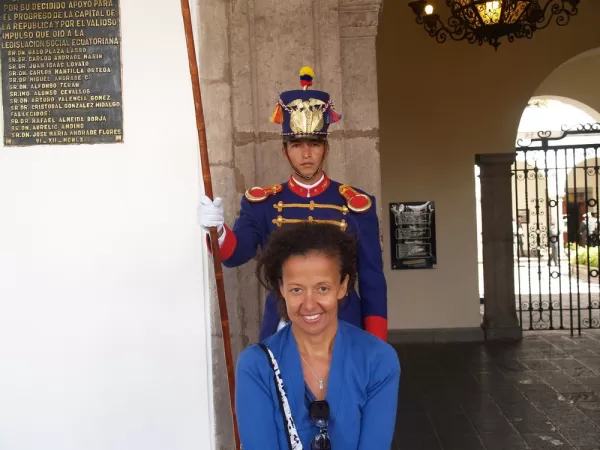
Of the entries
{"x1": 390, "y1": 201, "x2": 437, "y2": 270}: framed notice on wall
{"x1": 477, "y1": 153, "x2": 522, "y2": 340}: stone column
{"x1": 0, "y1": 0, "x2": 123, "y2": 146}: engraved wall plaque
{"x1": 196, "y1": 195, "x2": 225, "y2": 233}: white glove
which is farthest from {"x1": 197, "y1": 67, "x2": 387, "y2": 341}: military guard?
{"x1": 477, "y1": 153, "x2": 522, "y2": 340}: stone column

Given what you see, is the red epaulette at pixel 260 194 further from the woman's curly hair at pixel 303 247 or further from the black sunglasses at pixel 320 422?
the black sunglasses at pixel 320 422

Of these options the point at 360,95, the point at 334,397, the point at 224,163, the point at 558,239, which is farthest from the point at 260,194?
the point at 558,239

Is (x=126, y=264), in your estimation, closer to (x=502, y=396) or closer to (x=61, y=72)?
(x=61, y=72)

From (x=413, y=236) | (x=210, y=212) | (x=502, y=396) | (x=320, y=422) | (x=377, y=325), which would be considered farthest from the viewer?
(x=413, y=236)

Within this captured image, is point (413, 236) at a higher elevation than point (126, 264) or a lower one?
lower

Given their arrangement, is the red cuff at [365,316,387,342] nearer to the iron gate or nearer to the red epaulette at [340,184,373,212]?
the red epaulette at [340,184,373,212]

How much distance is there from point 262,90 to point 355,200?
2.85ft

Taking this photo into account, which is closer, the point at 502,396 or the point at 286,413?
the point at 286,413

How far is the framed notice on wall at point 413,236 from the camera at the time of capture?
8258 mm

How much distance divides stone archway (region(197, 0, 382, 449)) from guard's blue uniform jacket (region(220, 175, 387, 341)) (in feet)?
1.69

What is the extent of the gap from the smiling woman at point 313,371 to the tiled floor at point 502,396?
289 centimetres

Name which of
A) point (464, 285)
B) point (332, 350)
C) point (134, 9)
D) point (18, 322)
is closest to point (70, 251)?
point (18, 322)

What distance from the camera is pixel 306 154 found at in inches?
109

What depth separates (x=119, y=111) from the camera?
339 cm
